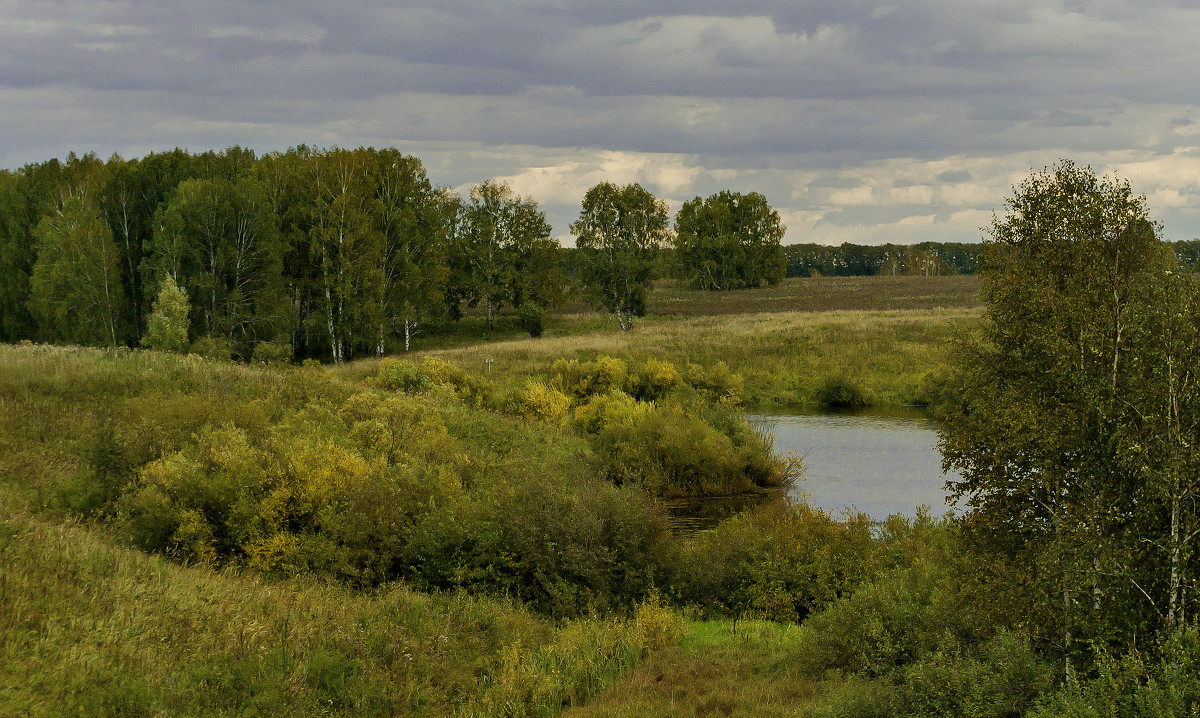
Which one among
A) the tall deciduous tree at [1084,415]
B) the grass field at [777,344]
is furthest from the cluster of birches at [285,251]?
the tall deciduous tree at [1084,415]

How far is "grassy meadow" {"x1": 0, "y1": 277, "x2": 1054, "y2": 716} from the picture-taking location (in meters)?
9.55

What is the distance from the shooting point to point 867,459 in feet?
108

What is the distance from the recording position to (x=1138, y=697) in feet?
23.0

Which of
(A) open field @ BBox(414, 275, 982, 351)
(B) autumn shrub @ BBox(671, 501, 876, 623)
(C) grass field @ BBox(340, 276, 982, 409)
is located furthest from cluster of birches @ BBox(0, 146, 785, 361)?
(B) autumn shrub @ BBox(671, 501, 876, 623)

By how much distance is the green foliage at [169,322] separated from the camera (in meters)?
41.6

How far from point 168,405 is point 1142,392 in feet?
67.4

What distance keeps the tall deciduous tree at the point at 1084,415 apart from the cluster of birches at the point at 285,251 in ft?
129

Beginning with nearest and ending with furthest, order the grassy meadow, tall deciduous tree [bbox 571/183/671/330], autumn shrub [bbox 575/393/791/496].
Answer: the grassy meadow
autumn shrub [bbox 575/393/791/496]
tall deciduous tree [bbox 571/183/671/330]

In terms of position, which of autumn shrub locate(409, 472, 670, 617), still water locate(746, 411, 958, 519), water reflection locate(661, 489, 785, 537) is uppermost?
autumn shrub locate(409, 472, 670, 617)

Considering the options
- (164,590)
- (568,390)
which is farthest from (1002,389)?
(568,390)

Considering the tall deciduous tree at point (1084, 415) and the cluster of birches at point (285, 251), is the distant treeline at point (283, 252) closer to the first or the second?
the cluster of birches at point (285, 251)

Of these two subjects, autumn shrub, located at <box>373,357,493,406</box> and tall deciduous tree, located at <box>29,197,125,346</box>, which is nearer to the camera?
autumn shrub, located at <box>373,357,493,406</box>

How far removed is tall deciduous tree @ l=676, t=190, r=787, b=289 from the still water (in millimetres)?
56709

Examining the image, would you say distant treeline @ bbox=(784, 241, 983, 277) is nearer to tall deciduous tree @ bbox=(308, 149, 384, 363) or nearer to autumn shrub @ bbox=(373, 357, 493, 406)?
tall deciduous tree @ bbox=(308, 149, 384, 363)
